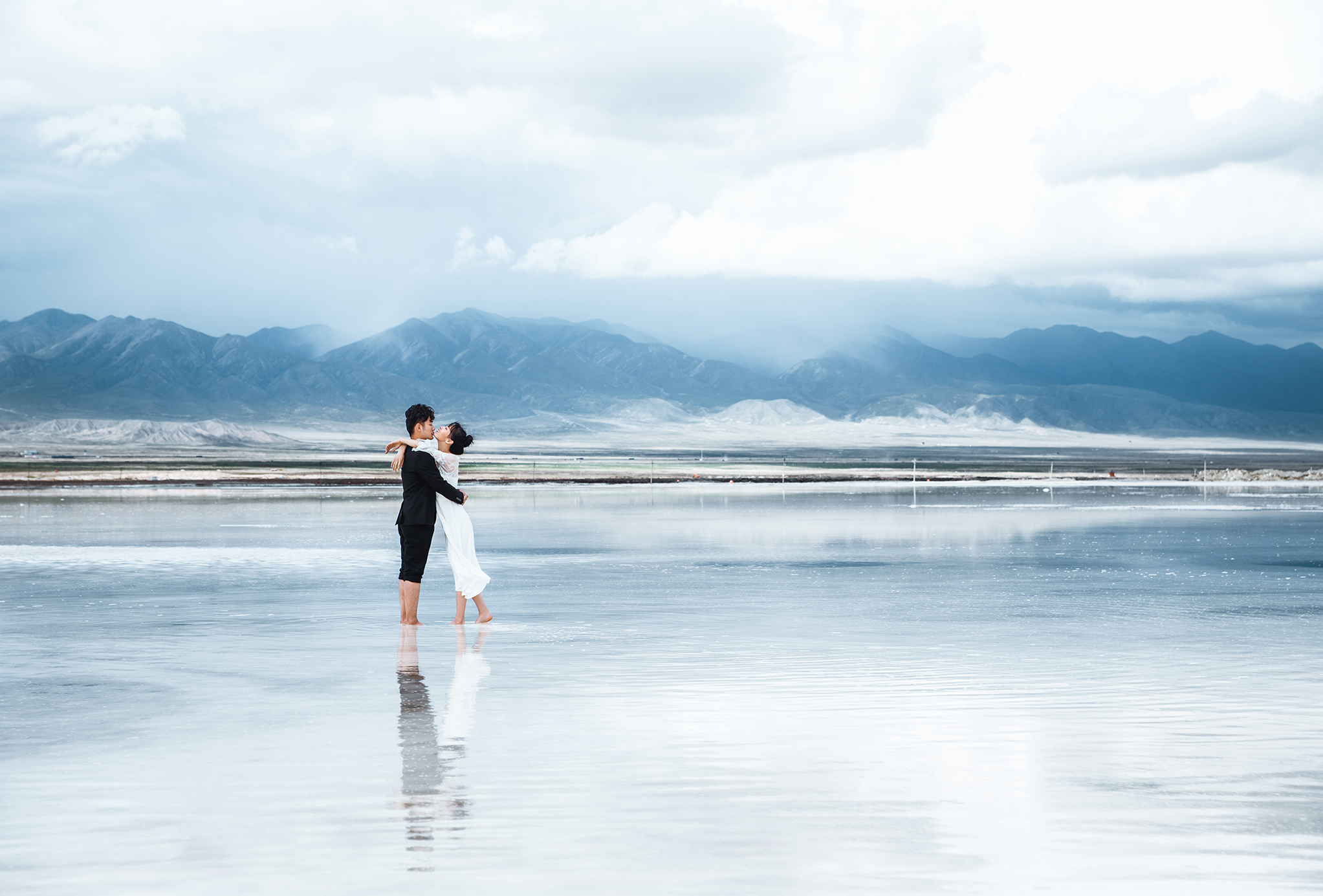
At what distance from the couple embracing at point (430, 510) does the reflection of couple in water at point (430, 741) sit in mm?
925

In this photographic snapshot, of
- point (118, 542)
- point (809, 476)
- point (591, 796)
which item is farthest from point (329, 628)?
point (809, 476)

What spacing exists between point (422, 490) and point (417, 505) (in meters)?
0.13

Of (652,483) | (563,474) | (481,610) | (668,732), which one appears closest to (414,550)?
(481,610)

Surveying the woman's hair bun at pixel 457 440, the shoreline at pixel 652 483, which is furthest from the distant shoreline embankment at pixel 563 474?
the woman's hair bun at pixel 457 440

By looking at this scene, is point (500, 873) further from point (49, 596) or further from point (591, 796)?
point (49, 596)

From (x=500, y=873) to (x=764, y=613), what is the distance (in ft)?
25.4

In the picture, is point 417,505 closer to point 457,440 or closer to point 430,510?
point 430,510

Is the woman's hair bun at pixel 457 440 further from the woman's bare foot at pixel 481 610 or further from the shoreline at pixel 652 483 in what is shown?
the shoreline at pixel 652 483

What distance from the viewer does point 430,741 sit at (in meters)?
6.92

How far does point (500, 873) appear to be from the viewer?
4.80 metres

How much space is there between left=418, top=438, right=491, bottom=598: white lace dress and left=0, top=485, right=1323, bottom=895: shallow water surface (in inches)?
17.3

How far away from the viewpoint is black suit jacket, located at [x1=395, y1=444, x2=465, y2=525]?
36.3ft

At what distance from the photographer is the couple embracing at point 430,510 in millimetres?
11102

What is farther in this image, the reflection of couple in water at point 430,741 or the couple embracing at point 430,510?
the couple embracing at point 430,510
